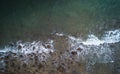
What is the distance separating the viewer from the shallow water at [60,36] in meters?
2.71

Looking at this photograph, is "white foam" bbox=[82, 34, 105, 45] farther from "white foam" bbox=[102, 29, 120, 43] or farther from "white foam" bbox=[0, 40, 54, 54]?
"white foam" bbox=[0, 40, 54, 54]

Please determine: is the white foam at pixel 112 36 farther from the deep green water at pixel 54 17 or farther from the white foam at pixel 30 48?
the white foam at pixel 30 48

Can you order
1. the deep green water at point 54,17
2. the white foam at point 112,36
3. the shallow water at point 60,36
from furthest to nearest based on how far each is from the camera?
1. the deep green water at point 54,17
2. the white foam at point 112,36
3. the shallow water at point 60,36

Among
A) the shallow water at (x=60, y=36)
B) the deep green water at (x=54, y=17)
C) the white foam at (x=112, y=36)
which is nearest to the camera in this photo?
the shallow water at (x=60, y=36)

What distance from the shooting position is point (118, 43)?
278 cm

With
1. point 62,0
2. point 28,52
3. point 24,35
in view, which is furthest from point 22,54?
point 62,0

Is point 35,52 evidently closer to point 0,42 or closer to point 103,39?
point 0,42

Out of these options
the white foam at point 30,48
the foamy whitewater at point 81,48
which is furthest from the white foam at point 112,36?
the white foam at point 30,48

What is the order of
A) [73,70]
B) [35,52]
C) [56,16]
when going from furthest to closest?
[56,16]
[35,52]
[73,70]

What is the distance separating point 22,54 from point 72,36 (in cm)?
76

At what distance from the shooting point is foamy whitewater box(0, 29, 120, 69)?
107 inches

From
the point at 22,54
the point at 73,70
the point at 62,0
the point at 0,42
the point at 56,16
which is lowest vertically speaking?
the point at 73,70

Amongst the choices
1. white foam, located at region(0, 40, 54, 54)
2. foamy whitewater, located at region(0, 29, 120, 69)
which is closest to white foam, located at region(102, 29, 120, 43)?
foamy whitewater, located at region(0, 29, 120, 69)

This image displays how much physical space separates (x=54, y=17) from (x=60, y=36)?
36 centimetres
